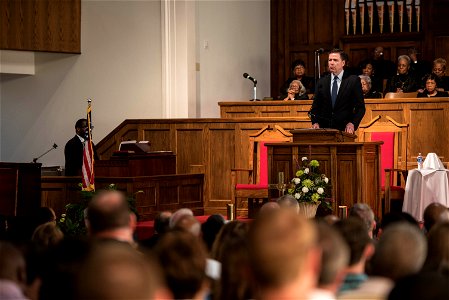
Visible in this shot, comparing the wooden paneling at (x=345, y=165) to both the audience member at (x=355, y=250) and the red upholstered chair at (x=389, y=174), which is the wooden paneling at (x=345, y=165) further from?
the audience member at (x=355, y=250)

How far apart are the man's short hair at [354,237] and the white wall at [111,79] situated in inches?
470

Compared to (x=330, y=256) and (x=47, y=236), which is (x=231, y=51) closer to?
(x=47, y=236)

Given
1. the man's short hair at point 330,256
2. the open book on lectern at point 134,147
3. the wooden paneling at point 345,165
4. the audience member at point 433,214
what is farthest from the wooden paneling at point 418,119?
the man's short hair at point 330,256

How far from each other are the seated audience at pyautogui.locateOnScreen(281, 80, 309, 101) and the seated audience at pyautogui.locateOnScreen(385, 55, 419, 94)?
1440mm

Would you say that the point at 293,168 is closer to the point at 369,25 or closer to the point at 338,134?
the point at 338,134

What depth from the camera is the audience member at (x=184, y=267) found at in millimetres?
3361

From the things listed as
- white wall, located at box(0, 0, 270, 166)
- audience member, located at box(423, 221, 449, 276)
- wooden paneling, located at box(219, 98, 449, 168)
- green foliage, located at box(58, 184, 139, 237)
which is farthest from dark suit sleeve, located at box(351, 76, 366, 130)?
audience member, located at box(423, 221, 449, 276)

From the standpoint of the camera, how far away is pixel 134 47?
16.2 metres

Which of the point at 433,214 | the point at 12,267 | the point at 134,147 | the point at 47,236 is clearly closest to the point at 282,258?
the point at 12,267

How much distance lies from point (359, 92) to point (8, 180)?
4267mm

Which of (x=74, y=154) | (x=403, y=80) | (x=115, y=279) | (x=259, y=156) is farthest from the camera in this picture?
(x=403, y=80)

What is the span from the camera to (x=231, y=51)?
671 inches

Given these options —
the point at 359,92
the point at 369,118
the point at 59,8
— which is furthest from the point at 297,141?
the point at 59,8

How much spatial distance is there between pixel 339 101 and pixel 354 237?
656 centimetres
